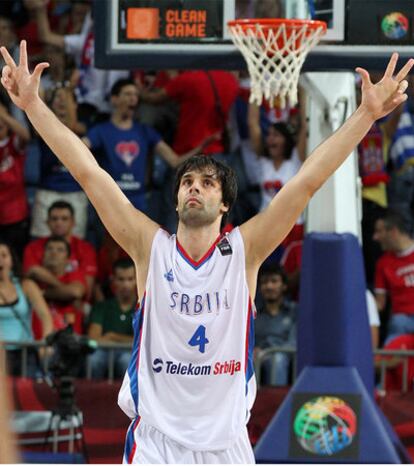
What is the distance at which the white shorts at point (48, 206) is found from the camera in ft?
38.5

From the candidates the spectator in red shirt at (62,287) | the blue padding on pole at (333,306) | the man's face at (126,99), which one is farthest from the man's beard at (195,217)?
the man's face at (126,99)

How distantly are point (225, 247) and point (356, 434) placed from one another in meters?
3.51

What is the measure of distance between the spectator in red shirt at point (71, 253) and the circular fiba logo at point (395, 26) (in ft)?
13.0

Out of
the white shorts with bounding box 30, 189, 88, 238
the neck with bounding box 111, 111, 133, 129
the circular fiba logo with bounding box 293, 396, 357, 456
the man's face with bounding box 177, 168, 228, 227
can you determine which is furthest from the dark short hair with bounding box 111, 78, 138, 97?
the man's face with bounding box 177, 168, 228, 227

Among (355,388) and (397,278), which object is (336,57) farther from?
(397,278)

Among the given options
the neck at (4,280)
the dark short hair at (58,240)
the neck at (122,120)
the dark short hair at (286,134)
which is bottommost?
the neck at (4,280)

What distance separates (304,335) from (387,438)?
0.93 m

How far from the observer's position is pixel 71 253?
11.3m

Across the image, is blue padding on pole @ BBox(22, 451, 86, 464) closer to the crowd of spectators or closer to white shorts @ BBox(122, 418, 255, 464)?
the crowd of spectators

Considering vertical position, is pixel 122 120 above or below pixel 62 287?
above

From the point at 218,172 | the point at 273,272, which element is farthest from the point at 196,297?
the point at 273,272

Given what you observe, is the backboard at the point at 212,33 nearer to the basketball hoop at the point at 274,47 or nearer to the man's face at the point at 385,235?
the basketball hoop at the point at 274,47

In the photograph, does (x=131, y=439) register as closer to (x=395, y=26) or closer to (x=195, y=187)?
(x=195, y=187)

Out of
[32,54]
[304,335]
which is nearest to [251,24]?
[304,335]
